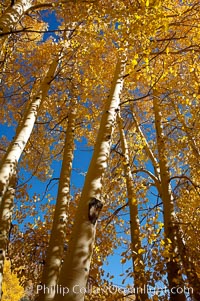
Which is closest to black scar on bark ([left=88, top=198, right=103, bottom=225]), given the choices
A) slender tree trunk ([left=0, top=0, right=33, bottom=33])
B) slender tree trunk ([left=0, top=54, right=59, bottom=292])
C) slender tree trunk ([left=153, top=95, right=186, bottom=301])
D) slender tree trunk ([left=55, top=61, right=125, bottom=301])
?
slender tree trunk ([left=55, top=61, right=125, bottom=301])

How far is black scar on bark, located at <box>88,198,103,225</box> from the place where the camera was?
2.39 m

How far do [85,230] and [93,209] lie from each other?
0.73ft

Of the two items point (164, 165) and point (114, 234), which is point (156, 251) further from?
point (114, 234)

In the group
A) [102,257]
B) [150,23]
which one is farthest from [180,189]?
A: [150,23]

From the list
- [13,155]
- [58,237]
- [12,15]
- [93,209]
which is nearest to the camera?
[93,209]

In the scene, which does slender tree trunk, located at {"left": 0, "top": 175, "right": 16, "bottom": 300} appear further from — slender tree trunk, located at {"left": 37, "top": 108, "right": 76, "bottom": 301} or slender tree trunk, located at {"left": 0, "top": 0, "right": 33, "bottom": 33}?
slender tree trunk, located at {"left": 0, "top": 0, "right": 33, "bottom": 33}

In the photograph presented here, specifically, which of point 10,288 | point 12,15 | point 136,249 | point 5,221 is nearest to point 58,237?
point 5,221

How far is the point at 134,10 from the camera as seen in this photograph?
3768 millimetres

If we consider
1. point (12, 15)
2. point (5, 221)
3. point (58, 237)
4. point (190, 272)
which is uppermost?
point (12, 15)

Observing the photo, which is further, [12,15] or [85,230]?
[12,15]

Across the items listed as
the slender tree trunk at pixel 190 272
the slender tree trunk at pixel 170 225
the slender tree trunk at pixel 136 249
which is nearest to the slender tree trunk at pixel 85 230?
the slender tree trunk at pixel 136 249

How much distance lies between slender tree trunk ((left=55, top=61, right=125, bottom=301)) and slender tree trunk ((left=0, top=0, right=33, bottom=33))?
2.11m

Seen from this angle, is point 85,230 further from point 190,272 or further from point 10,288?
point 10,288

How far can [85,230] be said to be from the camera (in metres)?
2.30
